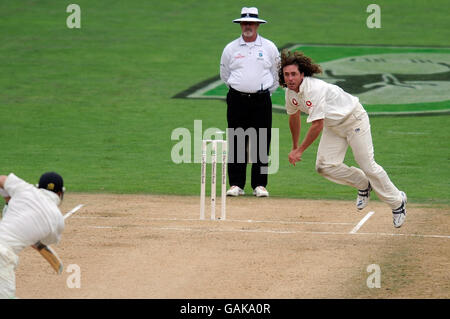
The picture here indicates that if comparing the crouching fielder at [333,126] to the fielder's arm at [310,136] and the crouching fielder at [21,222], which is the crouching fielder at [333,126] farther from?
the crouching fielder at [21,222]

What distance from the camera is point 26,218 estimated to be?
6922 millimetres

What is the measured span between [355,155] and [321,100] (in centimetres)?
80

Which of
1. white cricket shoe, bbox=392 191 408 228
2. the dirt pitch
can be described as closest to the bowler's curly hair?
white cricket shoe, bbox=392 191 408 228

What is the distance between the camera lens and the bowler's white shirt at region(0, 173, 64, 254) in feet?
22.7

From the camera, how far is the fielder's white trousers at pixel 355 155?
1038 cm

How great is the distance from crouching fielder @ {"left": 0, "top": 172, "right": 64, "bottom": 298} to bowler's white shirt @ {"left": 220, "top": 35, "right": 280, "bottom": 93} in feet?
21.1

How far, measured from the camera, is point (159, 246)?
10141mm

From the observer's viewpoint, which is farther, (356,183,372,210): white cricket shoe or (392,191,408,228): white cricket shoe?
(356,183,372,210): white cricket shoe

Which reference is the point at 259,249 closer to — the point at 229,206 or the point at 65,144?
the point at 229,206

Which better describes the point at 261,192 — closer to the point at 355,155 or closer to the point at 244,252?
the point at 355,155

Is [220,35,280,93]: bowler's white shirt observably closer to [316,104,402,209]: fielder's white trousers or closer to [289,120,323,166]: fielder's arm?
[316,104,402,209]: fielder's white trousers

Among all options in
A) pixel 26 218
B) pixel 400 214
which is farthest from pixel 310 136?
pixel 26 218

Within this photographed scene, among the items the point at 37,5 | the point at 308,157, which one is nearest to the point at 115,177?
the point at 308,157

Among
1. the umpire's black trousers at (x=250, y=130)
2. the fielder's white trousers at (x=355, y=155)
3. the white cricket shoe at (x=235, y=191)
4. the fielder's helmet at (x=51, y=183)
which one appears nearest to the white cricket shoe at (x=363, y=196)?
the fielder's white trousers at (x=355, y=155)
